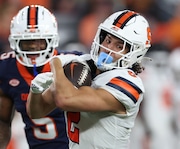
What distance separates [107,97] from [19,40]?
92 centimetres

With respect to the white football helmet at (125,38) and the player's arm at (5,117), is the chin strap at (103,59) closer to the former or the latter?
the white football helmet at (125,38)

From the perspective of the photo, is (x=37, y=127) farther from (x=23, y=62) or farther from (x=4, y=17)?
(x=4, y=17)

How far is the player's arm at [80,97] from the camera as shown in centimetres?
338

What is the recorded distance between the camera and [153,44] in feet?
26.7

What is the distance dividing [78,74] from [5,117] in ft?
3.45

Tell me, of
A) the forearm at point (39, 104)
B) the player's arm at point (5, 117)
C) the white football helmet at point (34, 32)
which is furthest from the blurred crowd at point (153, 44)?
the forearm at point (39, 104)

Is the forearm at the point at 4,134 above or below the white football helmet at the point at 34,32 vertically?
below

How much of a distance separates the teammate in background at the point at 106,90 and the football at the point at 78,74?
47mm

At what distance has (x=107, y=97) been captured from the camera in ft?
11.3

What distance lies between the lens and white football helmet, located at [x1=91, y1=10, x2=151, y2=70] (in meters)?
3.56

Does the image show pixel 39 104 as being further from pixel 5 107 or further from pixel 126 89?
pixel 5 107

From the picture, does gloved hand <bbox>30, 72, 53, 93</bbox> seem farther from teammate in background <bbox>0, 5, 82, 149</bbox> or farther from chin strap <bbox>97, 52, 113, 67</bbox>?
teammate in background <bbox>0, 5, 82, 149</bbox>

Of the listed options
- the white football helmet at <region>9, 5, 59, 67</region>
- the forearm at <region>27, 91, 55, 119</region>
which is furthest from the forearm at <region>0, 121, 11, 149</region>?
the forearm at <region>27, 91, 55, 119</region>

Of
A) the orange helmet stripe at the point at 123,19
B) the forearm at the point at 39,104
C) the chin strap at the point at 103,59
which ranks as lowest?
the forearm at the point at 39,104
